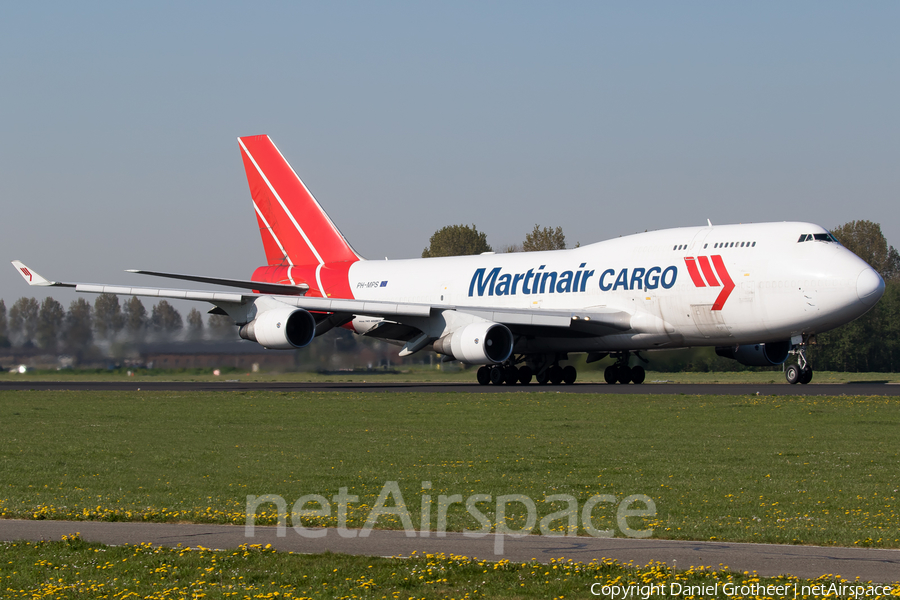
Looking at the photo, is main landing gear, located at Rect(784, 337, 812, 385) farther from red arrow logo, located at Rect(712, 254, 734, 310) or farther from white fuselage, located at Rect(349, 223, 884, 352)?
red arrow logo, located at Rect(712, 254, 734, 310)

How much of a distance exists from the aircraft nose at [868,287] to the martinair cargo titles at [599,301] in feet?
0.13

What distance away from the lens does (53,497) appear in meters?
12.6

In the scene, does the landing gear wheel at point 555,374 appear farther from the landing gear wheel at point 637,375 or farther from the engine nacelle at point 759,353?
the engine nacelle at point 759,353

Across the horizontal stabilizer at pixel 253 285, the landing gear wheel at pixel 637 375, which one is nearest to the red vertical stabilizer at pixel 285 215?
the horizontal stabilizer at pixel 253 285

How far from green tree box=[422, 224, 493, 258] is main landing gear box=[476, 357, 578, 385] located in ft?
253

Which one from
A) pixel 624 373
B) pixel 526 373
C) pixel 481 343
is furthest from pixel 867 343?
pixel 481 343

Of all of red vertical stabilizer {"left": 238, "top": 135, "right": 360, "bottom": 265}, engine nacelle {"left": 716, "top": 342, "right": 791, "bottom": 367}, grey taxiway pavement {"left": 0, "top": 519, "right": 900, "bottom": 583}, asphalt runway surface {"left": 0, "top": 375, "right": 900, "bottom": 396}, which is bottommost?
grey taxiway pavement {"left": 0, "top": 519, "right": 900, "bottom": 583}

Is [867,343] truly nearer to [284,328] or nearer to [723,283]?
[723,283]

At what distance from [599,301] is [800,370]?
6664 mm

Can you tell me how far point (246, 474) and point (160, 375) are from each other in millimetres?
27659

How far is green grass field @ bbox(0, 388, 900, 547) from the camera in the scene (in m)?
11.0

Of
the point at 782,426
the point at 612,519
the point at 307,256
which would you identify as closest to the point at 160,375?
the point at 307,256

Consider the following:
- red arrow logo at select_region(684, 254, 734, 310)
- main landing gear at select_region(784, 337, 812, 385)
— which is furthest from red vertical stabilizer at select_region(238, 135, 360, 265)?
main landing gear at select_region(784, 337, 812, 385)

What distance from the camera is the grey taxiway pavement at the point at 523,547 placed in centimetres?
806
